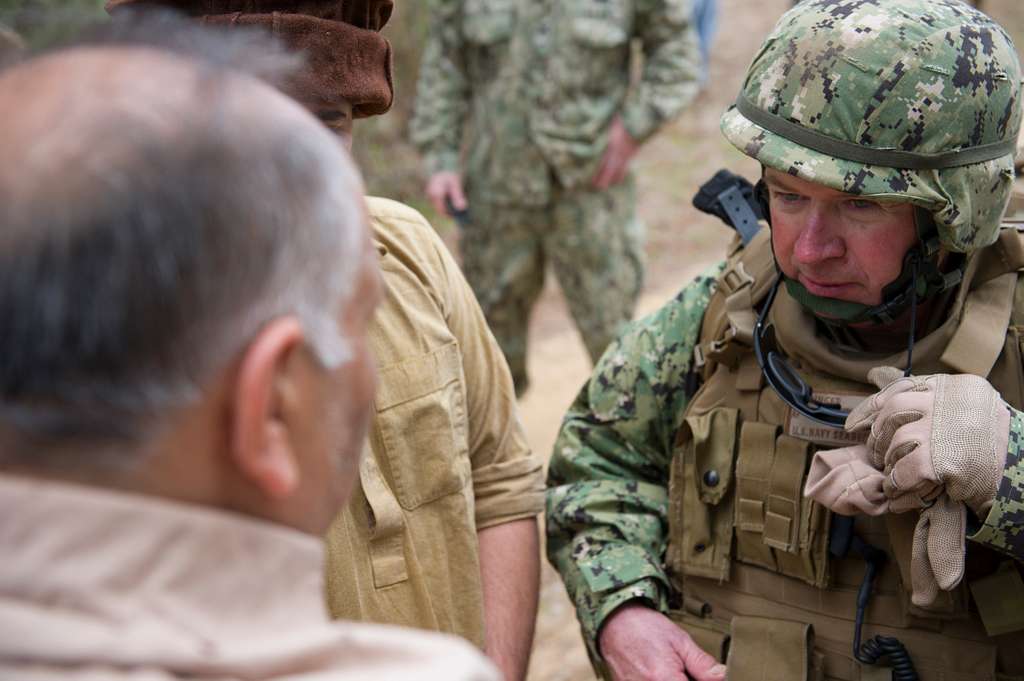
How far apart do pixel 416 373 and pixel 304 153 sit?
113 centimetres

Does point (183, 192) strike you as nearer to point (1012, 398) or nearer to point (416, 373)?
point (416, 373)

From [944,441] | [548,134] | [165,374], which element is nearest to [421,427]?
[944,441]

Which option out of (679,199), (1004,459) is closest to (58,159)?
→ (1004,459)

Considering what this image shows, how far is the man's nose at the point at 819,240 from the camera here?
2.39 metres

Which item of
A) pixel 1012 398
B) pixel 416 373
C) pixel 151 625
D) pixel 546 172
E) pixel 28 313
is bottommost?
pixel 546 172

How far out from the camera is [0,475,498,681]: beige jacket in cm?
110

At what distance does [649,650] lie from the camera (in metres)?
2.63

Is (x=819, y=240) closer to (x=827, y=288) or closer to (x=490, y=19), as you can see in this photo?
(x=827, y=288)

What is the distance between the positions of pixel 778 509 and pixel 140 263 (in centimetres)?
176

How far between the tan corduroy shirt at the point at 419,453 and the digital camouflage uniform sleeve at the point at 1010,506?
99 centimetres

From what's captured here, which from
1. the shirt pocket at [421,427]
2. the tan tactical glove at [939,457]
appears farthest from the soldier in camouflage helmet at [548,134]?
A: the tan tactical glove at [939,457]

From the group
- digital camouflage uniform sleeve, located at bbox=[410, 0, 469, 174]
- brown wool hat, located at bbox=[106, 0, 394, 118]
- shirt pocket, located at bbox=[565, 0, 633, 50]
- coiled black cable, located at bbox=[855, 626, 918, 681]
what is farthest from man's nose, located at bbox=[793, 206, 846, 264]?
digital camouflage uniform sleeve, located at bbox=[410, 0, 469, 174]

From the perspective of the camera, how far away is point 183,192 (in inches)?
45.9

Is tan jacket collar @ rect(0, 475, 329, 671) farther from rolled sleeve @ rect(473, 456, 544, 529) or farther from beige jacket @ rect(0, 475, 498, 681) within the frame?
rolled sleeve @ rect(473, 456, 544, 529)
